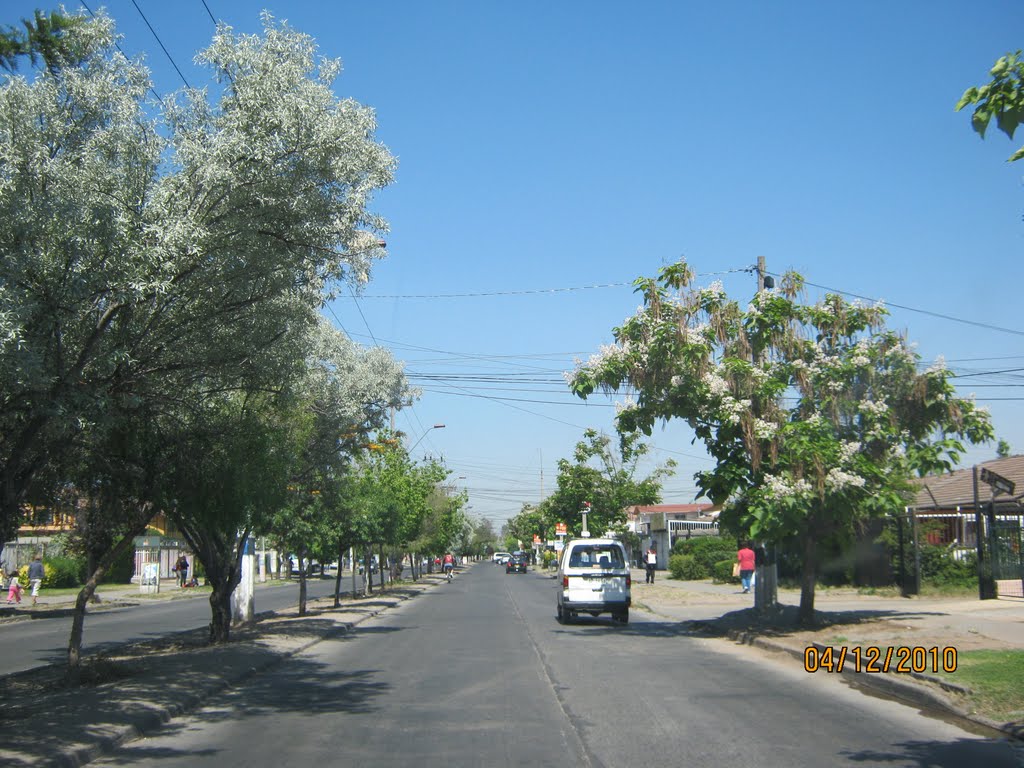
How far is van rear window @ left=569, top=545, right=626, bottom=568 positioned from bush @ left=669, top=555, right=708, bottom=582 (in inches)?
928

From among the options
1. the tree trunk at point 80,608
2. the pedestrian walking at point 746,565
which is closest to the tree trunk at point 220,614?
the tree trunk at point 80,608

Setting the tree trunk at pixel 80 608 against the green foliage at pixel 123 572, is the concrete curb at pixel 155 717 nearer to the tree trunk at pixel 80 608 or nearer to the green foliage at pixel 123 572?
the tree trunk at pixel 80 608

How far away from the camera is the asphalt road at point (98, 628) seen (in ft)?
62.0

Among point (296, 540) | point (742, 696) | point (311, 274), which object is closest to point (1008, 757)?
point (742, 696)

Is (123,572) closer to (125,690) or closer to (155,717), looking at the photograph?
(125,690)

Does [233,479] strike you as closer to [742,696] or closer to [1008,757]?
[742,696]

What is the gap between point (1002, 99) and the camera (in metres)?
6.16

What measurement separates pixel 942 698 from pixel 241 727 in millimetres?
7777

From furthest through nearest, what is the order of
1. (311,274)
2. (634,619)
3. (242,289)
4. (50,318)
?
1. (634,619)
2. (311,274)
3. (242,289)
4. (50,318)

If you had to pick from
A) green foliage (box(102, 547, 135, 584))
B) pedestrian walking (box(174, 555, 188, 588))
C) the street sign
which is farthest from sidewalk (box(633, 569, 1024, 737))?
green foliage (box(102, 547, 135, 584))

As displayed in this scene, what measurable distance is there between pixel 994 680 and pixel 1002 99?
759 centimetres

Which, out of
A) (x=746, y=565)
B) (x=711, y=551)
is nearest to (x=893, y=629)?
(x=746, y=565)

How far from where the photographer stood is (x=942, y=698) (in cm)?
1070
